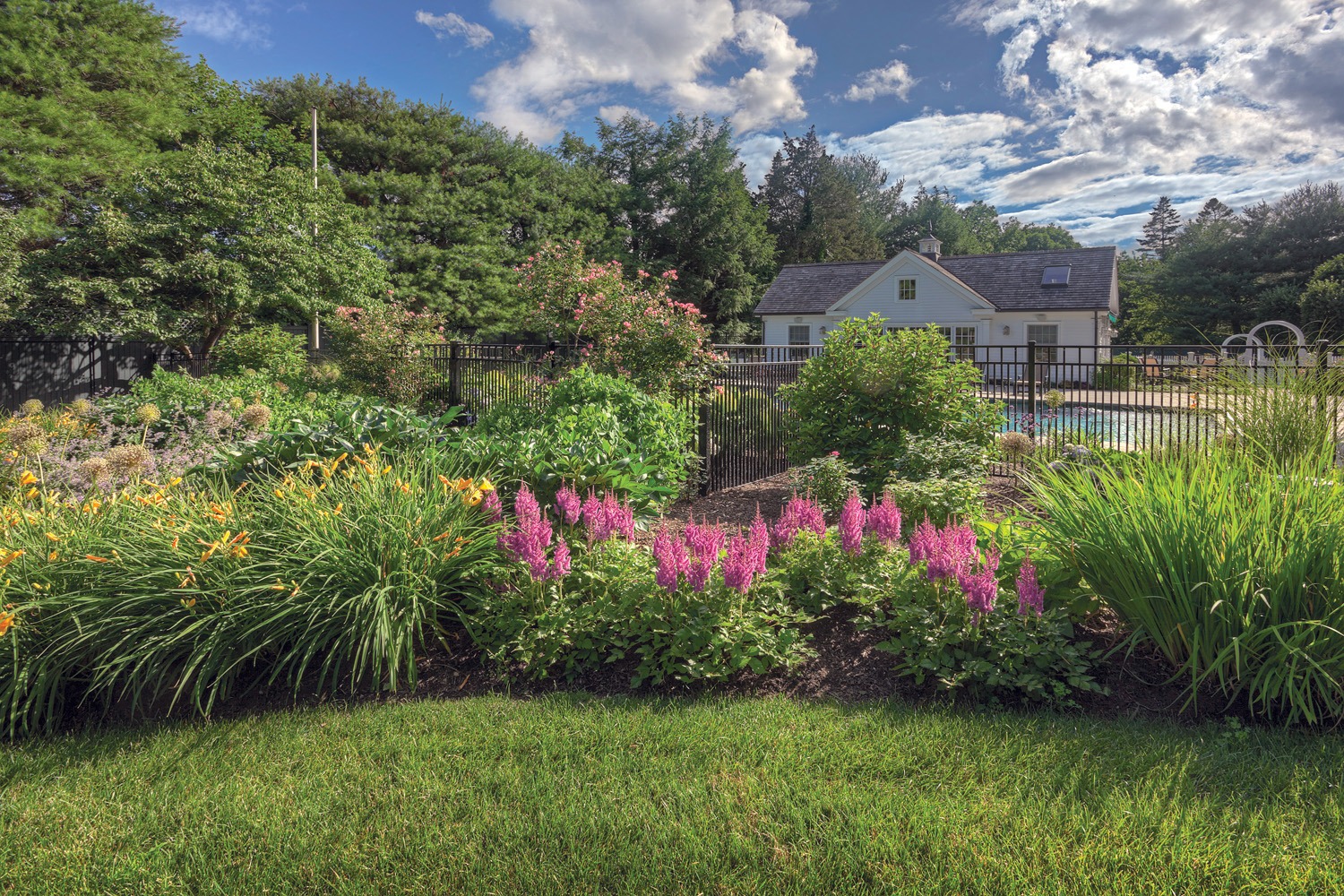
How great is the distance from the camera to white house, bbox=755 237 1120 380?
95.8ft

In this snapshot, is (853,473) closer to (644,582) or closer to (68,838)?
(644,582)

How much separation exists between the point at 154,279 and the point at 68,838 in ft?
47.7

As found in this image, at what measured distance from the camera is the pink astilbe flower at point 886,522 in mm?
3746

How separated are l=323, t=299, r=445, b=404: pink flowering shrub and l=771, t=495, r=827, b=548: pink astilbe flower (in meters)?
9.03

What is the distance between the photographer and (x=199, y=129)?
2134cm

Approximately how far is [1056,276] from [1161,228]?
61.0m

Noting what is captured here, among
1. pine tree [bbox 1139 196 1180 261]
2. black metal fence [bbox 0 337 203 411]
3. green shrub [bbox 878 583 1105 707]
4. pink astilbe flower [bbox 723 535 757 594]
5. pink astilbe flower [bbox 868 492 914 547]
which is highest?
pine tree [bbox 1139 196 1180 261]

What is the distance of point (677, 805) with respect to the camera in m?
2.31

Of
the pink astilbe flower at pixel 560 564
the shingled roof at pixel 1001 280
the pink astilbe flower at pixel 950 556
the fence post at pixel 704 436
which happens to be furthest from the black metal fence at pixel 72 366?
the shingled roof at pixel 1001 280

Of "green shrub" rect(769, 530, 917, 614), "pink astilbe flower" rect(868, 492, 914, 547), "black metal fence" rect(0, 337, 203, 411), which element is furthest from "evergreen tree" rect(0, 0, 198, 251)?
"pink astilbe flower" rect(868, 492, 914, 547)

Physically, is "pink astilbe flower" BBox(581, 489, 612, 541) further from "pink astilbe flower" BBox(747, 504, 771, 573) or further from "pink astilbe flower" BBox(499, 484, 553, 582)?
"pink astilbe flower" BBox(747, 504, 771, 573)

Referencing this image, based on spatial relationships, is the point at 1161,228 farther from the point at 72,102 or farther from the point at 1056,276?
the point at 72,102

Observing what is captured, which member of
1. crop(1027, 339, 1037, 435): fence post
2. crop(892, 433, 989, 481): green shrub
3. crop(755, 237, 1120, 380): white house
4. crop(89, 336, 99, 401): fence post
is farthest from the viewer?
crop(755, 237, 1120, 380): white house

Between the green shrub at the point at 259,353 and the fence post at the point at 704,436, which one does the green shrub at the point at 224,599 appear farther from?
the green shrub at the point at 259,353
